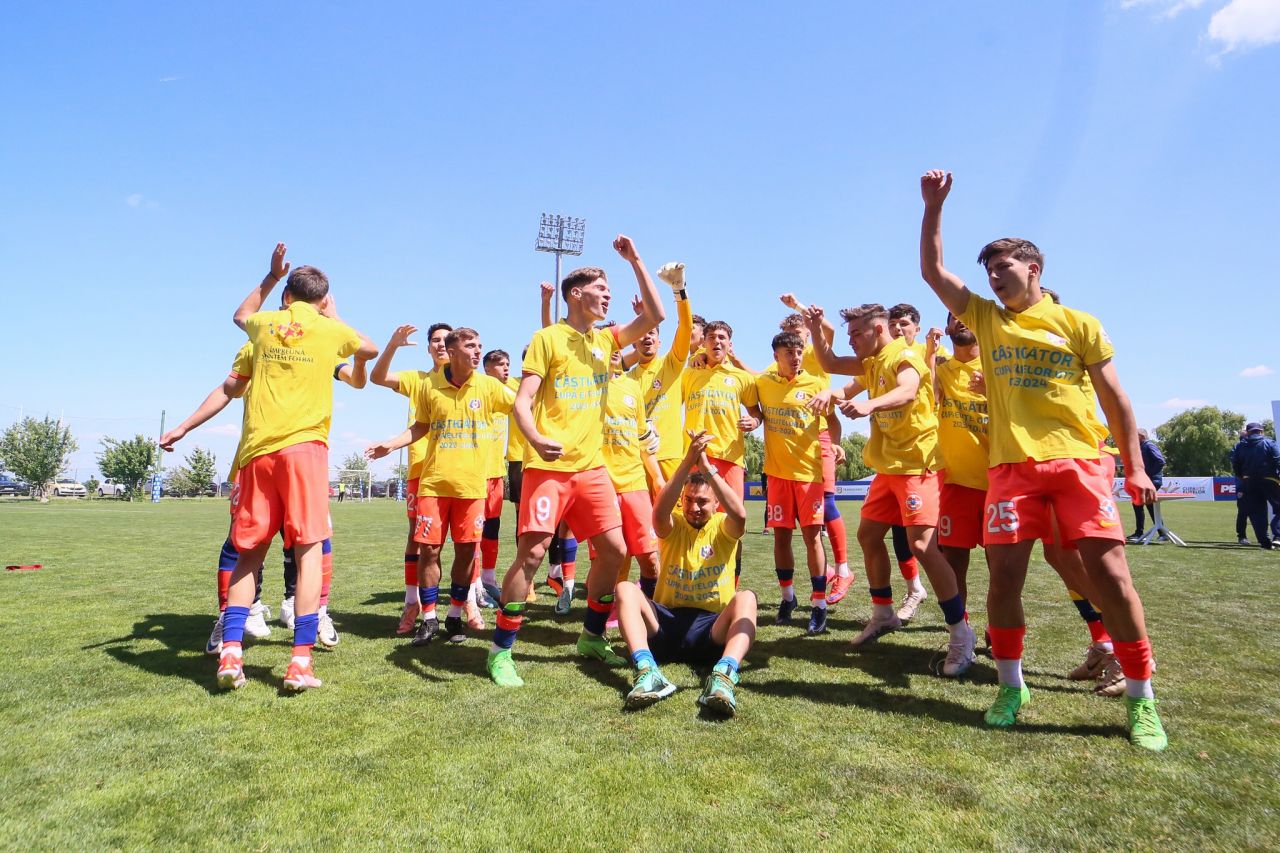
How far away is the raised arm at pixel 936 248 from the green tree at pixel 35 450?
259 feet

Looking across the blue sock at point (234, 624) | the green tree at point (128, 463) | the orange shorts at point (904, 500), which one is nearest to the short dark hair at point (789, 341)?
the orange shorts at point (904, 500)

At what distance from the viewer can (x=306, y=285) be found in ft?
15.4

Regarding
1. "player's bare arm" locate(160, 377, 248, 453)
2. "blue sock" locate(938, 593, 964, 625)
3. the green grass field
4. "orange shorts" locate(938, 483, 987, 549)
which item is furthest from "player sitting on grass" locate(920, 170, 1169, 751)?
"player's bare arm" locate(160, 377, 248, 453)

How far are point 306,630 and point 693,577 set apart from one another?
2374mm

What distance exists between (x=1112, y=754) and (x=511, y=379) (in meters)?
5.61

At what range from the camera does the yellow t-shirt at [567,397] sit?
444 centimetres

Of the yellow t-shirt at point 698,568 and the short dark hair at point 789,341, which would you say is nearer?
the yellow t-shirt at point 698,568

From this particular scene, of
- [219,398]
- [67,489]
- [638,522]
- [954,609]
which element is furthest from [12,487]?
[954,609]

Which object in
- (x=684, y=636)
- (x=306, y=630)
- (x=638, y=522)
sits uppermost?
(x=638, y=522)

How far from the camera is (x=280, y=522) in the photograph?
431 cm

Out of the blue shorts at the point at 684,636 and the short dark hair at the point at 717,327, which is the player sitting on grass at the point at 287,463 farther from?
the short dark hair at the point at 717,327

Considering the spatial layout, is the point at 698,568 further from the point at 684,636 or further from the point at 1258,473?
the point at 1258,473

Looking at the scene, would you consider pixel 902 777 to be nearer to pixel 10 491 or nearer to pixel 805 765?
pixel 805 765

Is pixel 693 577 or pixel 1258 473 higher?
pixel 1258 473
